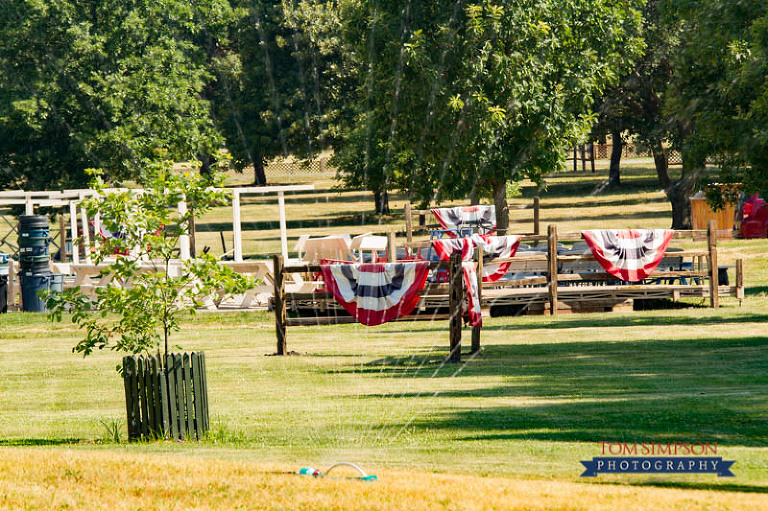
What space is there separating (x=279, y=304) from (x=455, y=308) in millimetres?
3320

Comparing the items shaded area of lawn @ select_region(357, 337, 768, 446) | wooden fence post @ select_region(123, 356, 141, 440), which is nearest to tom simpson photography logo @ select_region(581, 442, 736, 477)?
shaded area of lawn @ select_region(357, 337, 768, 446)

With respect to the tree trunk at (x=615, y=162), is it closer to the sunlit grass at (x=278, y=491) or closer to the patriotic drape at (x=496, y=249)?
the patriotic drape at (x=496, y=249)

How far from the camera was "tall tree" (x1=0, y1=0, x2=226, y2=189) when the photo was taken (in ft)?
137

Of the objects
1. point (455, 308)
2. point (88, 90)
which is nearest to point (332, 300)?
point (455, 308)

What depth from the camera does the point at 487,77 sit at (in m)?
32.9

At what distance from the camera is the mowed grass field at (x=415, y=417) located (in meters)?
7.95

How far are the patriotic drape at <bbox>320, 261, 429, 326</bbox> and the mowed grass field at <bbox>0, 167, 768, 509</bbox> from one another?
2.12ft

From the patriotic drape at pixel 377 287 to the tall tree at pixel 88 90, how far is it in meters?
25.1

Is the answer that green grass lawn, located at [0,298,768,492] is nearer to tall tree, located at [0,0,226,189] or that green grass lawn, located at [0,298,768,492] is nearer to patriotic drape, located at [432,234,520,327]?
patriotic drape, located at [432,234,520,327]

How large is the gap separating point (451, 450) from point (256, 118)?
168 feet

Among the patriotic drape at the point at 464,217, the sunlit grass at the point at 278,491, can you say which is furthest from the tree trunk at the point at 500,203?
the sunlit grass at the point at 278,491

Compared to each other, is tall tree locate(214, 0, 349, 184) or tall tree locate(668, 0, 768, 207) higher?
tall tree locate(214, 0, 349, 184)

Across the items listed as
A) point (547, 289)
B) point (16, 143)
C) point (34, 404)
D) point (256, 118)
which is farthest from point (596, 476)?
point (256, 118)

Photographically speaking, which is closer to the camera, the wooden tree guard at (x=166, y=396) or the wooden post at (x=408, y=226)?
the wooden tree guard at (x=166, y=396)
